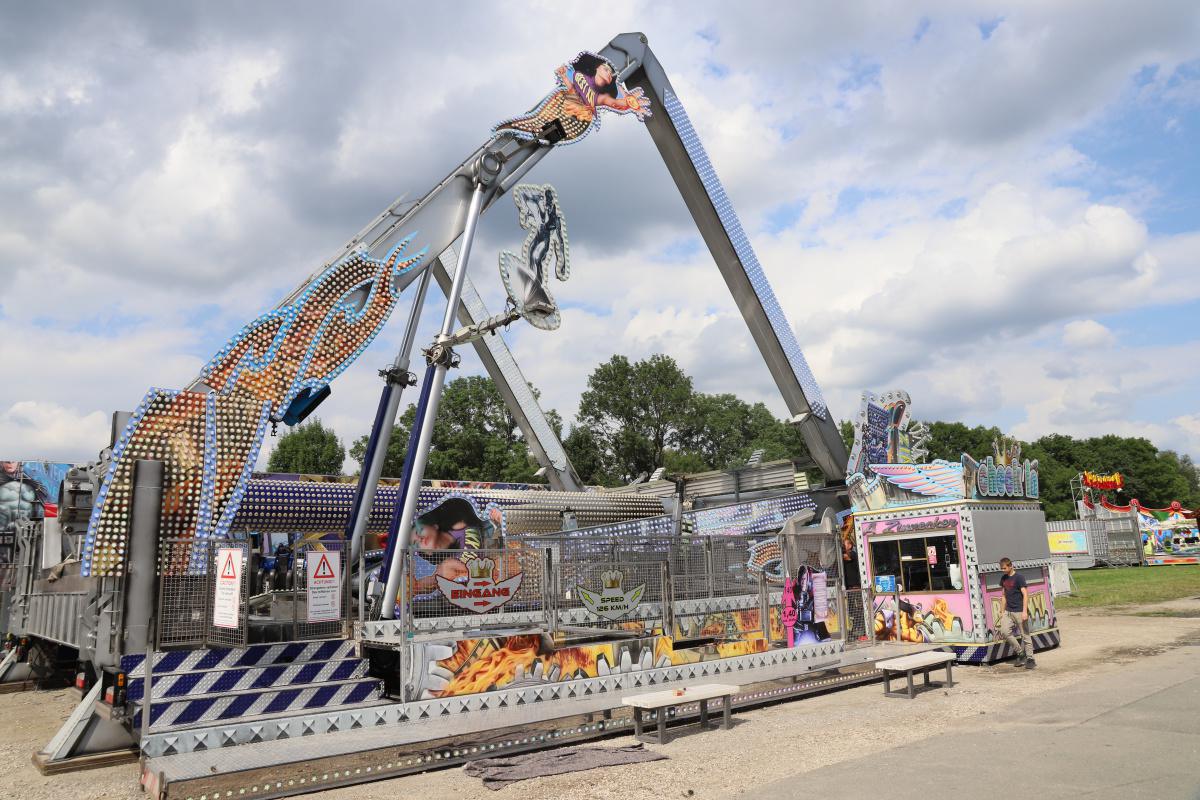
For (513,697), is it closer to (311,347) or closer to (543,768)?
(543,768)

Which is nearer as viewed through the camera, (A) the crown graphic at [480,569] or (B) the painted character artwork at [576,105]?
(A) the crown graphic at [480,569]

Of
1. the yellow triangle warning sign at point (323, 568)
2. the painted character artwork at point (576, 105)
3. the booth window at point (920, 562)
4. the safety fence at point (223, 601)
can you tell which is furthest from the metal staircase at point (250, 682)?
the painted character artwork at point (576, 105)

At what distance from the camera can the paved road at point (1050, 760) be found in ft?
20.8

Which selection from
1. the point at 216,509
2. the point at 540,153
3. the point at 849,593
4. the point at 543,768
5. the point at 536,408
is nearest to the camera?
the point at 543,768

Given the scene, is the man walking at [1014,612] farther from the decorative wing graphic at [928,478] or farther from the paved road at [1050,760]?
the paved road at [1050,760]

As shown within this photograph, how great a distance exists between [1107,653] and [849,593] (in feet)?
14.3

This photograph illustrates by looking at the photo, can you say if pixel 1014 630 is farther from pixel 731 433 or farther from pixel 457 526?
pixel 731 433

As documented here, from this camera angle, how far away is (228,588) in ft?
26.2

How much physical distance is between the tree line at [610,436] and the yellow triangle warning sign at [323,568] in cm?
4263

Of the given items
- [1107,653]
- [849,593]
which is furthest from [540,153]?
[1107,653]

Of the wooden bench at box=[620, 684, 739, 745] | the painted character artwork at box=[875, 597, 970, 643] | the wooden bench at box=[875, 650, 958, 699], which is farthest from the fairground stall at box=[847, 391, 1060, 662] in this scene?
the wooden bench at box=[620, 684, 739, 745]

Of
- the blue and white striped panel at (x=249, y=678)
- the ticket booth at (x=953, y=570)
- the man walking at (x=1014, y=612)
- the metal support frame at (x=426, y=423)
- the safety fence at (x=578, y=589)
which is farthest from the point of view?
the ticket booth at (x=953, y=570)

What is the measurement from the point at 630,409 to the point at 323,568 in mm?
52882

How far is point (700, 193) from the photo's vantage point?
2405 cm
